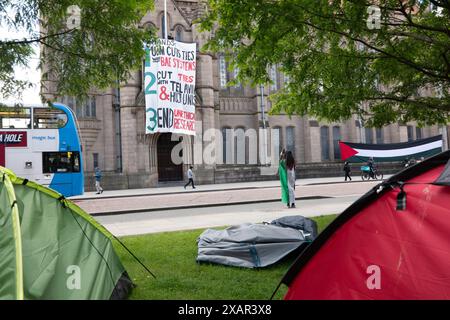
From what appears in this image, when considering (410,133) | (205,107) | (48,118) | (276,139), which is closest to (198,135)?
(205,107)

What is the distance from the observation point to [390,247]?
10.2 feet

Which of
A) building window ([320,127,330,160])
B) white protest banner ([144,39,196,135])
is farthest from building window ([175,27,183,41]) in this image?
building window ([320,127,330,160])

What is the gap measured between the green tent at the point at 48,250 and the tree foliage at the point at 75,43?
253 centimetres

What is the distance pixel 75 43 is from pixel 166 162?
26892 millimetres

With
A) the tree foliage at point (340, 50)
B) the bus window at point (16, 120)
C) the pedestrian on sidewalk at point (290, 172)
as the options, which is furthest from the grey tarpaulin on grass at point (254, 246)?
the bus window at point (16, 120)

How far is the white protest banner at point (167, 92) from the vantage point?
2797cm

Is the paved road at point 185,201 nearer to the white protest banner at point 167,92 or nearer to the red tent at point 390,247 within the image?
the white protest banner at point 167,92

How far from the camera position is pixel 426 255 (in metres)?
2.89

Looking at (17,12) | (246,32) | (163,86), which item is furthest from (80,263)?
(163,86)

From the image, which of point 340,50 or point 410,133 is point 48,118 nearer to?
point 340,50

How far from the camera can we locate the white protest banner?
28.0 metres

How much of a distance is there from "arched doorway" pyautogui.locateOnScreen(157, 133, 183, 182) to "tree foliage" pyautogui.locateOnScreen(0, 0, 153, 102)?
1029 inches

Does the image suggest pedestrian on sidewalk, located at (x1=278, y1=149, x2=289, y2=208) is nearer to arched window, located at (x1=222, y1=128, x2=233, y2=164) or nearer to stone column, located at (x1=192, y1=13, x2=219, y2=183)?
stone column, located at (x1=192, y1=13, x2=219, y2=183)
